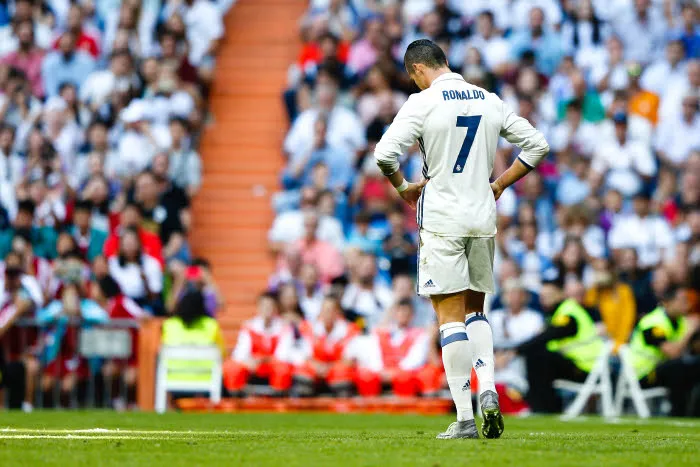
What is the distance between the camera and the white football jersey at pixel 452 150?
944 cm

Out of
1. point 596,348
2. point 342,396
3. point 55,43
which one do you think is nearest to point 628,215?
point 596,348

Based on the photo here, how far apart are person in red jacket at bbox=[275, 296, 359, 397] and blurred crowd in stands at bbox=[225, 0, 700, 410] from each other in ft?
0.08

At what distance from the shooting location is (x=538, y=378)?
16.9 metres

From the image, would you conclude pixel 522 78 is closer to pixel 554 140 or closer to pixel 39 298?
pixel 554 140

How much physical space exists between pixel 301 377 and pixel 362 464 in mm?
10345

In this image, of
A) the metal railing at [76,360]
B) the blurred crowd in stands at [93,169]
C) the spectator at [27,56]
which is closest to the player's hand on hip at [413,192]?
the metal railing at [76,360]

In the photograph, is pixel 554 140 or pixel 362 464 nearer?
pixel 362 464

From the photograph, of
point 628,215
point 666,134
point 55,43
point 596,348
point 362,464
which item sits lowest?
point 362,464

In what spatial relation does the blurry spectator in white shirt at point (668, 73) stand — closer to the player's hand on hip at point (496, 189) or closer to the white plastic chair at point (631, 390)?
the white plastic chair at point (631, 390)

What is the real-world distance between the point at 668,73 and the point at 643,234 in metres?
3.17

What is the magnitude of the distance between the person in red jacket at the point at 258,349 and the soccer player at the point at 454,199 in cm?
844

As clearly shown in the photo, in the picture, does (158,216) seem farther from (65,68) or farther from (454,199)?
(454,199)

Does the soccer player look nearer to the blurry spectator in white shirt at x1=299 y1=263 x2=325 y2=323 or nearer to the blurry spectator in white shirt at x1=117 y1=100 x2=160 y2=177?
the blurry spectator in white shirt at x1=299 y1=263 x2=325 y2=323

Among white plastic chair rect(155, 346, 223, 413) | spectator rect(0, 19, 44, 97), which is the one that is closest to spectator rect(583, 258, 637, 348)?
white plastic chair rect(155, 346, 223, 413)
